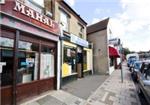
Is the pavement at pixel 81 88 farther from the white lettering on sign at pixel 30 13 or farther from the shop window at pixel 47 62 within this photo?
the white lettering on sign at pixel 30 13

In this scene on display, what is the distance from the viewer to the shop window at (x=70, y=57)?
12.4m

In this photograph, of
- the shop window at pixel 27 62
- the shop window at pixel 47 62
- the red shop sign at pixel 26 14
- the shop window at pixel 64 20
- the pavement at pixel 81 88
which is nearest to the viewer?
the red shop sign at pixel 26 14

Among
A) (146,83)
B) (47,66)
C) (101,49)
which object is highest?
(101,49)

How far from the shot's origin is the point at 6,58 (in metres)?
6.58

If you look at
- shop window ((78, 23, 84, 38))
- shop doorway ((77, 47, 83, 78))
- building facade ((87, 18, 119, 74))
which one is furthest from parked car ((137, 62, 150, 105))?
building facade ((87, 18, 119, 74))

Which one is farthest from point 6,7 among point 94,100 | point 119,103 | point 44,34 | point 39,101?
point 119,103

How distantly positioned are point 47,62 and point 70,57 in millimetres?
3857

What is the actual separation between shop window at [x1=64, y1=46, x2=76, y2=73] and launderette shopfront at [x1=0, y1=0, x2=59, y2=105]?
7.51ft

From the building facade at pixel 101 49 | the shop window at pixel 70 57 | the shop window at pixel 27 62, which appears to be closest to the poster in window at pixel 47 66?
the shop window at pixel 27 62

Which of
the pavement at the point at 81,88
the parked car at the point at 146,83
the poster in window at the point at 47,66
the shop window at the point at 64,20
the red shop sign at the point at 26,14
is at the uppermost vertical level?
the shop window at the point at 64,20

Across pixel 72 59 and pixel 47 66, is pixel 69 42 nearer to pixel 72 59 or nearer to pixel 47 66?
pixel 72 59

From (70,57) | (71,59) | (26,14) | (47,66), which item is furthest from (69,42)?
(26,14)

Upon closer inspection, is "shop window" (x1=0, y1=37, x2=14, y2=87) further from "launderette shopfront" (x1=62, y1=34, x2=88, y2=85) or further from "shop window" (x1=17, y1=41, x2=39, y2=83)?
"launderette shopfront" (x1=62, y1=34, x2=88, y2=85)

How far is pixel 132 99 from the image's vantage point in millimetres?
8953
